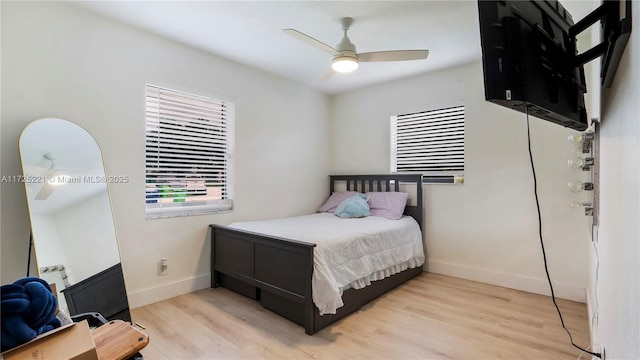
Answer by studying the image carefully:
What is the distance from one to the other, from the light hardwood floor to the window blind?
1.52m

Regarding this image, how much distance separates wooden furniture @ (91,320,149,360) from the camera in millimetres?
900

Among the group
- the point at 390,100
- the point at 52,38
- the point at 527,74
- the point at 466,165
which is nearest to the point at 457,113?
the point at 466,165

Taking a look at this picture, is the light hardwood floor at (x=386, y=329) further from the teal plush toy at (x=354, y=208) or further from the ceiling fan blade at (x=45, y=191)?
the ceiling fan blade at (x=45, y=191)

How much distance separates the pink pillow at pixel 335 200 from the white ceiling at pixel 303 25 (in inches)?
70.1

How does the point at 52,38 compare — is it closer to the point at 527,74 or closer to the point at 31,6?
the point at 31,6

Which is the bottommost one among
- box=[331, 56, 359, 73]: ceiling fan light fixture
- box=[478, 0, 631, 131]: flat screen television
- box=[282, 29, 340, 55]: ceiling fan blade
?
box=[478, 0, 631, 131]: flat screen television

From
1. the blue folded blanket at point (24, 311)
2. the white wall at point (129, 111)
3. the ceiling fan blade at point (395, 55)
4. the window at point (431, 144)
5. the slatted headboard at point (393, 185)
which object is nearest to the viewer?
the blue folded blanket at point (24, 311)

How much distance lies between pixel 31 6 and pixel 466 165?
13.5 feet

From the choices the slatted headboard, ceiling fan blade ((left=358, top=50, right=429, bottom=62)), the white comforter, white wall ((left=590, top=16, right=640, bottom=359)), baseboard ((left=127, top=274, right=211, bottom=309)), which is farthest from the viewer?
the slatted headboard

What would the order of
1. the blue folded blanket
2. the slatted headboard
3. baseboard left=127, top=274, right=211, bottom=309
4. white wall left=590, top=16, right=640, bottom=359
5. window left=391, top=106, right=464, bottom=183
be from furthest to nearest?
Result: the slatted headboard
window left=391, top=106, right=464, bottom=183
baseboard left=127, top=274, right=211, bottom=309
the blue folded blanket
white wall left=590, top=16, right=640, bottom=359

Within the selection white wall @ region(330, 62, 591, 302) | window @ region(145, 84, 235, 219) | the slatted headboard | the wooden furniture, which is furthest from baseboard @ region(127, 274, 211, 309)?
white wall @ region(330, 62, 591, 302)

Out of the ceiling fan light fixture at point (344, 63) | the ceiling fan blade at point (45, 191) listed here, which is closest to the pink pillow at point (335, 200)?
the ceiling fan light fixture at point (344, 63)

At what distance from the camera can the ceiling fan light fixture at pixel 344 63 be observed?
2.39 metres

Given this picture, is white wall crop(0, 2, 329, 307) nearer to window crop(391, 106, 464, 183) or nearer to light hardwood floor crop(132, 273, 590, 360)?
light hardwood floor crop(132, 273, 590, 360)
